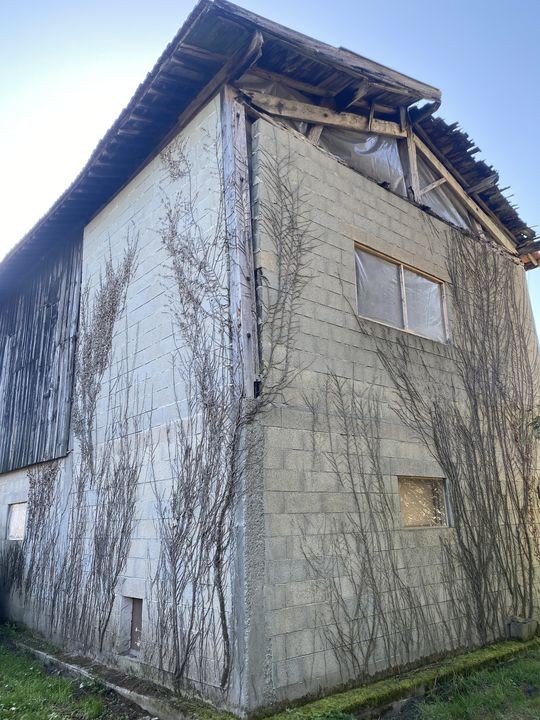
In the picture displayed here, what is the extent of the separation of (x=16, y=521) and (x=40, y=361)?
2.64m

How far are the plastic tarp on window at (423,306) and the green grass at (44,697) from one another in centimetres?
531

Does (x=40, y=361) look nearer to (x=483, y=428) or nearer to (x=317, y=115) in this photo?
(x=317, y=115)

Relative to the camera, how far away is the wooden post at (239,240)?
17.2 ft

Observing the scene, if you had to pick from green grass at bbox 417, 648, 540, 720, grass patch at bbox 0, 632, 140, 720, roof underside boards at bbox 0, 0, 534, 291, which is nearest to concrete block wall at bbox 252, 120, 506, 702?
green grass at bbox 417, 648, 540, 720

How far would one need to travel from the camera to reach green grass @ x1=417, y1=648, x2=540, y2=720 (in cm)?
497

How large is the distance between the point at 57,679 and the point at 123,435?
2652 mm

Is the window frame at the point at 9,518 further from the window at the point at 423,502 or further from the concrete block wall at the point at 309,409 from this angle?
the window at the point at 423,502

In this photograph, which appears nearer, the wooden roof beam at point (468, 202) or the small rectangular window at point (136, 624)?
the small rectangular window at point (136, 624)

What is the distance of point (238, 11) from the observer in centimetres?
545

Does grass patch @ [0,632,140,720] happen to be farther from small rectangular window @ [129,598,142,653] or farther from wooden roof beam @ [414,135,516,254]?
wooden roof beam @ [414,135,516,254]

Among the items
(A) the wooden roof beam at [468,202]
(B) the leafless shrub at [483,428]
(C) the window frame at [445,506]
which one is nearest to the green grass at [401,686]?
(B) the leafless shrub at [483,428]

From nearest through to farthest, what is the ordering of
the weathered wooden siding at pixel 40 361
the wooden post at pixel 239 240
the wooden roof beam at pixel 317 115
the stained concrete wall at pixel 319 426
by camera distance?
the stained concrete wall at pixel 319 426
the wooden post at pixel 239 240
the wooden roof beam at pixel 317 115
the weathered wooden siding at pixel 40 361

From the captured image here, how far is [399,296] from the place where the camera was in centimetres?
728

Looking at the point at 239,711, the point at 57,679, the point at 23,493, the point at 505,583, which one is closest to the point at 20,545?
the point at 23,493
